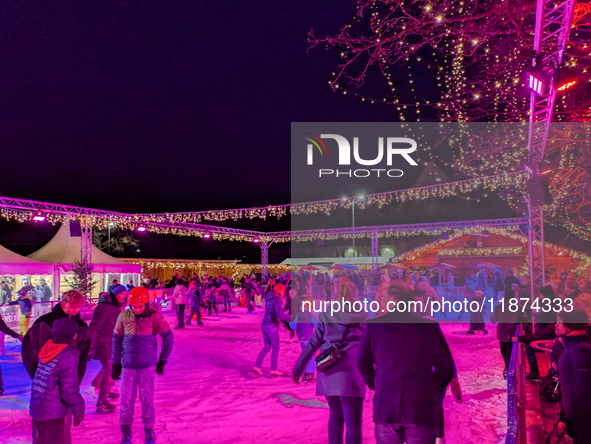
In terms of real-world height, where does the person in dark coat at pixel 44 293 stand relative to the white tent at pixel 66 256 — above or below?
below

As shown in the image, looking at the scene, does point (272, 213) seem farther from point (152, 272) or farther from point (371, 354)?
point (371, 354)

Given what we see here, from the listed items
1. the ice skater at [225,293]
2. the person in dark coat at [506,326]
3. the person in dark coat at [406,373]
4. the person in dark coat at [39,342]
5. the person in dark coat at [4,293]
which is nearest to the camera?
the person in dark coat at [406,373]

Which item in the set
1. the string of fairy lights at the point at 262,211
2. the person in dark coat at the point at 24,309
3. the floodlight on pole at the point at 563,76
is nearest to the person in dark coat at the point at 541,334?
the floodlight on pole at the point at 563,76

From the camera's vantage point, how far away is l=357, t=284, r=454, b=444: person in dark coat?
2.46m

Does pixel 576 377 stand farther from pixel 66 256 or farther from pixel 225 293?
pixel 66 256

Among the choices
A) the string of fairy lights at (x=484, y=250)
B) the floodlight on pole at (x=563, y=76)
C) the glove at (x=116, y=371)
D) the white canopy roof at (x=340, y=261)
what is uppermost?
the floodlight on pole at (x=563, y=76)

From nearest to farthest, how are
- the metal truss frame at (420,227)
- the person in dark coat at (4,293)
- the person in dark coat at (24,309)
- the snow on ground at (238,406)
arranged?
1. the snow on ground at (238,406)
2. the person in dark coat at (24,309)
3. the person in dark coat at (4,293)
4. the metal truss frame at (420,227)

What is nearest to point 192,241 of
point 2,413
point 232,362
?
point 232,362

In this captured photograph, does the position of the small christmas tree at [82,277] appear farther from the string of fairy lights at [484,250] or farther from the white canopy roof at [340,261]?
the string of fairy lights at [484,250]

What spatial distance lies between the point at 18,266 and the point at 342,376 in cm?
1660

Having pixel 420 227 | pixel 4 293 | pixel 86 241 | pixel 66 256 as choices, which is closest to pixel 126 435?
pixel 4 293

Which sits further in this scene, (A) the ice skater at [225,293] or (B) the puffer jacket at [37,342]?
(A) the ice skater at [225,293]

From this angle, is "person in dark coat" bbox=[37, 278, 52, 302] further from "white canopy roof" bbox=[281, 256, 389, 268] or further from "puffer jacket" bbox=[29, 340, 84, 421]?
"puffer jacket" bbox=[29, 340, 84, 421]

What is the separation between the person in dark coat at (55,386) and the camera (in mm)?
3107
